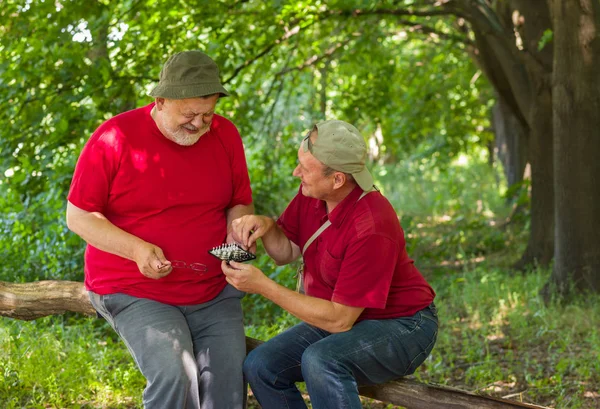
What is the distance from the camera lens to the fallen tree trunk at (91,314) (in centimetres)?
328

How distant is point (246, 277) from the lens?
11.0ft

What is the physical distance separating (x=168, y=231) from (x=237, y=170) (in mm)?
495

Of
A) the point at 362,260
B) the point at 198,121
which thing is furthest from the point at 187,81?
the point at 362,260

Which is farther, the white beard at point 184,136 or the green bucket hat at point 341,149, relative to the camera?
the white beard at point 184,136

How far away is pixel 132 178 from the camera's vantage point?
3611 millimetres

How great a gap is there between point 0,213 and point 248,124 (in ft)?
9.13

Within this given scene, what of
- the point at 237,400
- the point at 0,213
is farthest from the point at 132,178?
the point at 0,213

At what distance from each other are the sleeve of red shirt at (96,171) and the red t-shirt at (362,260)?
0.89 m

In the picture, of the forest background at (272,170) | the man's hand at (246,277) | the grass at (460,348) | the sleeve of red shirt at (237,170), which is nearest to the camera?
the man's hand at (246,277)

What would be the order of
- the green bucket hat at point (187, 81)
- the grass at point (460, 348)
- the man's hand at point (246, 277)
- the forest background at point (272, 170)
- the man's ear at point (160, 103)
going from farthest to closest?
the forest background at point (272, 170) < the grass at point (460, 348) < the man's ear at point (160, 103) < the green bucket hat at point (187, 81) < the man's hand at point (246, 277)

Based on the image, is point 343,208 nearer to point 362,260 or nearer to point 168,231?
point 362,260

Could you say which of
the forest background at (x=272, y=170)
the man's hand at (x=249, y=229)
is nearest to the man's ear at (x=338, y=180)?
the man's hand at (x=249, y=229)

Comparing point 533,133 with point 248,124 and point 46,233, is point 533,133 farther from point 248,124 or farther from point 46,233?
point 46,233

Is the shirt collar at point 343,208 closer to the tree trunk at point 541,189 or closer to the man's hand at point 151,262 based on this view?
the man's hand at point 151,262
